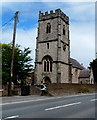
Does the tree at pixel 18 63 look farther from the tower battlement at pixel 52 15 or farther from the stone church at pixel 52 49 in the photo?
the tower battlement at pixel 52 15

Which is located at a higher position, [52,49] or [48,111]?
[52,49]

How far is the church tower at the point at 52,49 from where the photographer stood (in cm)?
4588

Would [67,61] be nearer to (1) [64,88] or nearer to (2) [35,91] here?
(1) [64,88]

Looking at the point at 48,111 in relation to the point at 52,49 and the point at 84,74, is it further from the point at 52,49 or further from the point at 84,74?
the point at 84,74

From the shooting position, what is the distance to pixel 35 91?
27.4 meters

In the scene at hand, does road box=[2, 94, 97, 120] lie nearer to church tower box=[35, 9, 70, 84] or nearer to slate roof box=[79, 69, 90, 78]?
church tower box=[35, 9, 70, 84]

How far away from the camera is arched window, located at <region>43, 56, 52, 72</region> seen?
46.9 m

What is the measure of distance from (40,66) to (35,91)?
2111cm

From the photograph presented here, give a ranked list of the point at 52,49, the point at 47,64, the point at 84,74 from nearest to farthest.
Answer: the point at 52,49
the point at 47,64
the point at 84,74

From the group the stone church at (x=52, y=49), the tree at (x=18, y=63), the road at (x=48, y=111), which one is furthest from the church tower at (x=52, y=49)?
the road at (x=48, y=111)

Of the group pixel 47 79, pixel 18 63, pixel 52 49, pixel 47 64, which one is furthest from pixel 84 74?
pixel 18 63

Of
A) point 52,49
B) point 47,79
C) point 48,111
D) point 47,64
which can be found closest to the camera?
point 48,111

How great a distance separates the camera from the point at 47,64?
4759 cm

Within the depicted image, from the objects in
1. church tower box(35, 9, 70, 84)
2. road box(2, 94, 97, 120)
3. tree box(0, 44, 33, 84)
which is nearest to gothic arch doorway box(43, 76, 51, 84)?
church tower box(35, 9, 70, 84)
